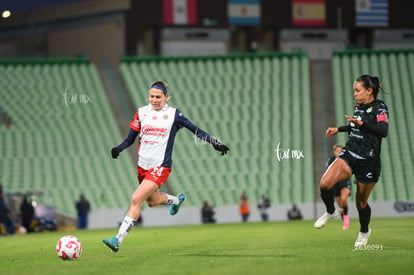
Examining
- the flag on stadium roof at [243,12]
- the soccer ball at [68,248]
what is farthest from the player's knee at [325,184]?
the flag on stadium roof at [243,12]

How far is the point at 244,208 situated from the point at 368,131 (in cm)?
2271

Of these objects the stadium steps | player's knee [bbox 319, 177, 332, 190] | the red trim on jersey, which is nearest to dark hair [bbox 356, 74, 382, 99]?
the red trim on jersey

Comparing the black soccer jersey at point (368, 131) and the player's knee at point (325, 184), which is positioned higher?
the black soccer jersey at point (368, 131)

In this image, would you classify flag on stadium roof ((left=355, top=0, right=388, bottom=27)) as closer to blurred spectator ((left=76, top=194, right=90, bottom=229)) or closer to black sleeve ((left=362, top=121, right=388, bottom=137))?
blurred spectator ((left=76, top=194, right=90, bottom=229))

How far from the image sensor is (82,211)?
1396 inches

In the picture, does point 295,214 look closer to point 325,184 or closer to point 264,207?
point 264,207

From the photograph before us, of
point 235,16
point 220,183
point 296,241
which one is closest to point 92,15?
point 235,16

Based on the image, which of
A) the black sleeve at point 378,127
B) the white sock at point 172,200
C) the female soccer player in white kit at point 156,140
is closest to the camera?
the black sleeve at point 378,127

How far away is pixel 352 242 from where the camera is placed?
52.0ft

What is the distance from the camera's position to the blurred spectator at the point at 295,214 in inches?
1420

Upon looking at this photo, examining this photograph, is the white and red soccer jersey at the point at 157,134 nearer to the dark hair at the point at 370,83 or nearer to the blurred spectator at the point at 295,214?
the dark hair at the point at 370,83

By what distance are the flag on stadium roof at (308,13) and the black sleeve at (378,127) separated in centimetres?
3383

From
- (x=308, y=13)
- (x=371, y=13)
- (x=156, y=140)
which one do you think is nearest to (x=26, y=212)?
(x=156, y=140)

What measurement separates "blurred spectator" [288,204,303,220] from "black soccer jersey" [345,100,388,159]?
72.5 ft
